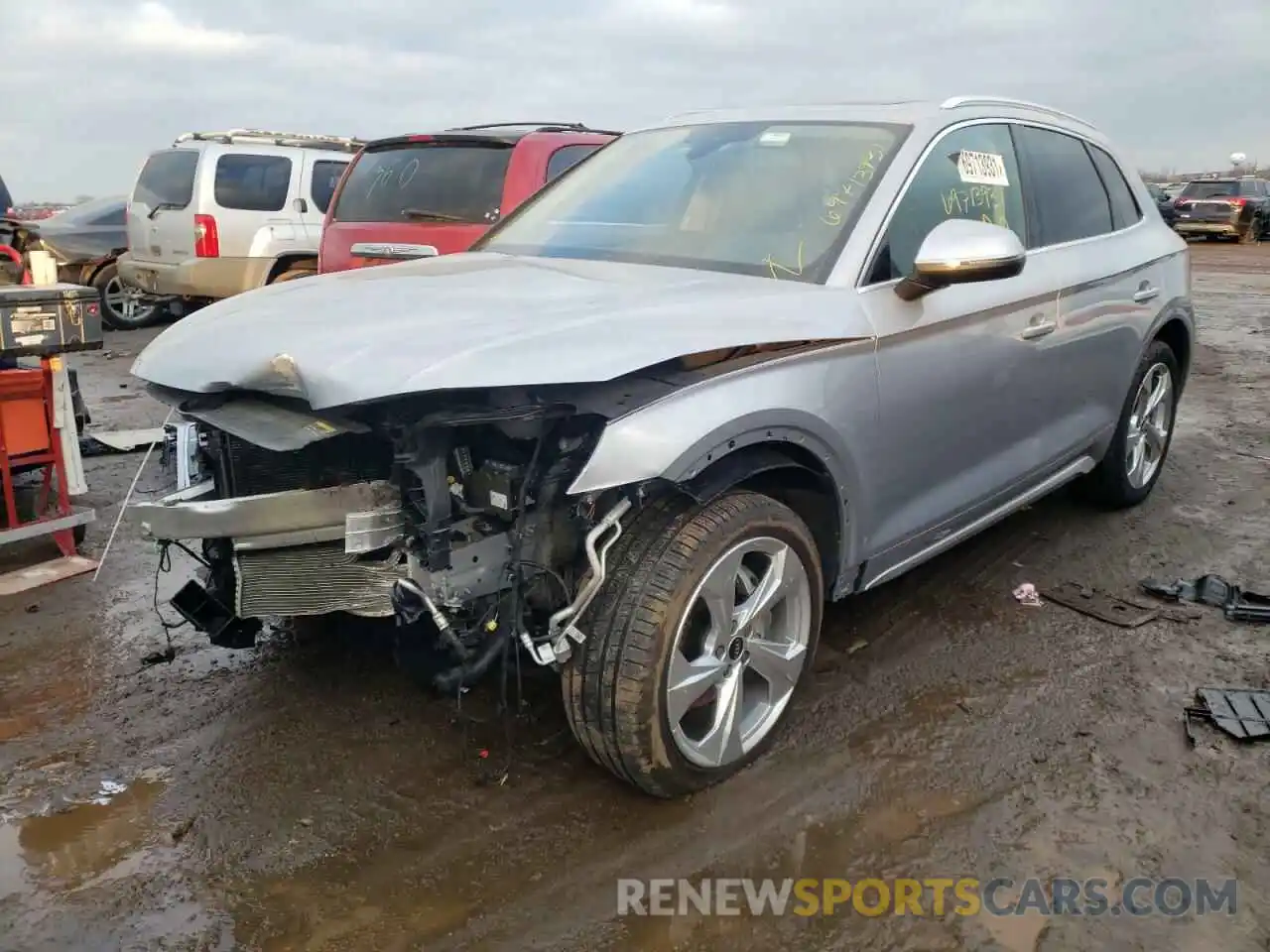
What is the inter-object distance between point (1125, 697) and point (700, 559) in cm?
171

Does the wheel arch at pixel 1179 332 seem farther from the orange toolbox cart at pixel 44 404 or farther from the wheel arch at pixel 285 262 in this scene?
the wheel arch at pixel 285 262

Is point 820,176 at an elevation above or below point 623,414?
above

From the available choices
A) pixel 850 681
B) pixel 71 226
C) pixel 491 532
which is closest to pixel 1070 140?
pixel 850 681

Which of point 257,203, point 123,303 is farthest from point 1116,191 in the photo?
point 123,303

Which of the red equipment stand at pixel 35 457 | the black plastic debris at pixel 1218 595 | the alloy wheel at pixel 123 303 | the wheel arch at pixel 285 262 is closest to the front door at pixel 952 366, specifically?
the black plastic debris at pixel 1218 595

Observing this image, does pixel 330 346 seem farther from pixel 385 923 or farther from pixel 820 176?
pixel 820 176

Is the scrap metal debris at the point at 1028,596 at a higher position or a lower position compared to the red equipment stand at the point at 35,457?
lower

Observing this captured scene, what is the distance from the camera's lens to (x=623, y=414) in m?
2.45

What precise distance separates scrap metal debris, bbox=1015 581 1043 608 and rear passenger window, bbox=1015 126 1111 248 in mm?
1361

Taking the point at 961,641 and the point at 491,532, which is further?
the point at 961,641

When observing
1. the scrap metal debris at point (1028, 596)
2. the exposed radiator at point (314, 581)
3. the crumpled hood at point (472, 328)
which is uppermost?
the crumpled hood at point (472, 328)

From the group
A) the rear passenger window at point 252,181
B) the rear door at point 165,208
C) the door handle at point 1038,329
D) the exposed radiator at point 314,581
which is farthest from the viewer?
the rear door at point 165,208

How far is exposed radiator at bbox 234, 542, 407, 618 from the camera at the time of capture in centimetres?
265

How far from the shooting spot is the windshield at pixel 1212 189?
28234 millimetres
